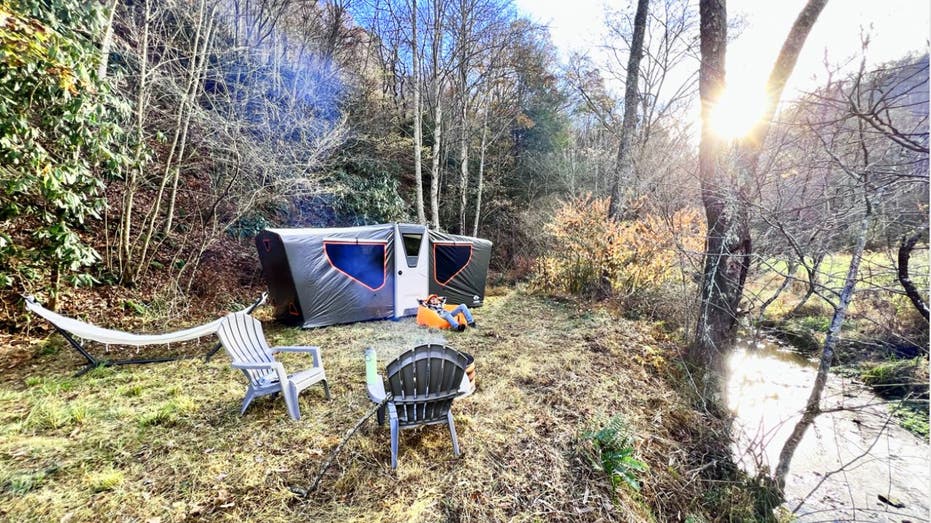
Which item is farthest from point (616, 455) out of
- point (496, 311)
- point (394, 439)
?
point (496, 311)

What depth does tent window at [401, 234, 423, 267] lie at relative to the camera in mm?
5998

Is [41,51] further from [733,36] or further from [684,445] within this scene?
[733,36]

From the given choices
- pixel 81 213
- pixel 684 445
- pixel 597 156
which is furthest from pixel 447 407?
pixel 597 156

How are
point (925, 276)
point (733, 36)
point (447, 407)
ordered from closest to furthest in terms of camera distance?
point (925, 276), point (447, 407), point (733, 36)

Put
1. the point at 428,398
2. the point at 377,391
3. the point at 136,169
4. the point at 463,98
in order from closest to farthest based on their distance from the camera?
the point at 428,398
the point at 377,391
the point at 136,169
the point at 463,98

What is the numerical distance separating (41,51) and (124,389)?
2.92 metres

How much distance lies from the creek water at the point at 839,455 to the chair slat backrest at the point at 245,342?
422 cm

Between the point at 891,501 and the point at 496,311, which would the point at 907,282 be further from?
the point at 496,311

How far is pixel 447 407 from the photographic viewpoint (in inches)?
97.6

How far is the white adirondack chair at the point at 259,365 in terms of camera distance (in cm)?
265

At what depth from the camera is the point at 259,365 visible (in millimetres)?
2588

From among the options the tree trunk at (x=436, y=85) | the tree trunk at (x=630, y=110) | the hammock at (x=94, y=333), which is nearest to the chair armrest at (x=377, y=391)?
the hammock at (x=94, y=333)

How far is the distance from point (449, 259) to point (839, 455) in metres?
5.52

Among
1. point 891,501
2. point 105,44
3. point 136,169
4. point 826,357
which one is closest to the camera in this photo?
point 826,357
